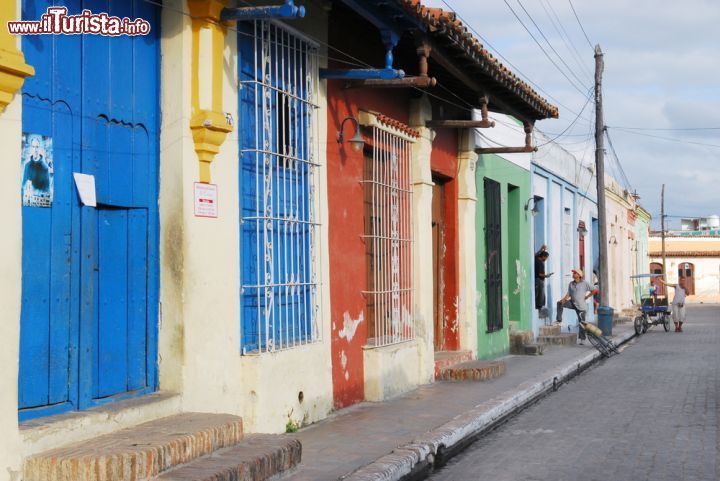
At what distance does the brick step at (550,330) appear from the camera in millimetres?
20541

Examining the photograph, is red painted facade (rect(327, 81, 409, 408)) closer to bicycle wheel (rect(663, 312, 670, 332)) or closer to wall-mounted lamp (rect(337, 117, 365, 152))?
wall-mounted lamp (rect(337, 117, 365, 152))

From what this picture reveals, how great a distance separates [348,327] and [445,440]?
2413mm

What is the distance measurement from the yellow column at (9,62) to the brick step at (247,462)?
2.37 m

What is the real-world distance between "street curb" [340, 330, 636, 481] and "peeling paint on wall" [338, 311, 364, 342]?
1.51 meters

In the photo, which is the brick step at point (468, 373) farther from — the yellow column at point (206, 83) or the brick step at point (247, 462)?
the yellow column at point (206, 83)

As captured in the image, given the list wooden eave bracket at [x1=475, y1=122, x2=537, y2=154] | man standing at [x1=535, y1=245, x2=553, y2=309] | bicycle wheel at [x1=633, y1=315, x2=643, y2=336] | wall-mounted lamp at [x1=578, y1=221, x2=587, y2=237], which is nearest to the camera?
wooden eave bracket at [x1=475, y1=122, x2=537, y2=154]

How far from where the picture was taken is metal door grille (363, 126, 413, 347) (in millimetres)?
11391

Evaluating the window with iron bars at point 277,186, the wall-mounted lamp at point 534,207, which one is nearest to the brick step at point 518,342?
the wall-mounted lamp at point 534,207

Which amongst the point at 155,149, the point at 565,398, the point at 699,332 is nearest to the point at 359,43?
the point at 155,149

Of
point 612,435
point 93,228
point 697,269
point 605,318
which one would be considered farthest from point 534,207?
point 697,269

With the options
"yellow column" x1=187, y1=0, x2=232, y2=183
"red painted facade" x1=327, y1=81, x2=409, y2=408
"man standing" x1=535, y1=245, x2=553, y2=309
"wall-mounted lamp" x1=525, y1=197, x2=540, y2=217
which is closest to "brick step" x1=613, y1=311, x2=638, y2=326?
"man standing" x1=535, y1=245, x2=553, y2=309

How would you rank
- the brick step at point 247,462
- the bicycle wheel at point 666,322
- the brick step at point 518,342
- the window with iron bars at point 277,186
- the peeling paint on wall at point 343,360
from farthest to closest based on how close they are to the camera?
the bicycle wheel at point 666,322 → the brick step at point 518,342 → the peeling paint on wall at point 343,360 → the window with iron bars at point 277,186 → the brick step at point 247,462

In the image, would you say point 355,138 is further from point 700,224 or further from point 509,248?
point 700,224

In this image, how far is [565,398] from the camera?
40.7ft
